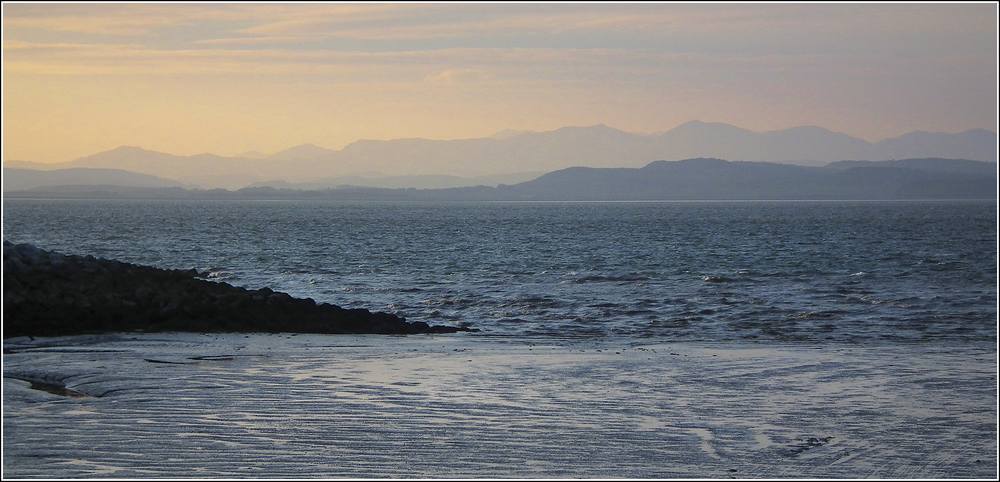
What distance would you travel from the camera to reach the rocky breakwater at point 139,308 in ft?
74.8

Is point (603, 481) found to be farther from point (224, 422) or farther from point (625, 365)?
point (625, 365)

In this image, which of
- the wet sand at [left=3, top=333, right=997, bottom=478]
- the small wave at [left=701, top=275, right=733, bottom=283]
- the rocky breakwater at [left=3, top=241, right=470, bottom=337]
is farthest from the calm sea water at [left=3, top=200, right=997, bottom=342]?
the wet sand at [left=3, top=333, right=997, bottom=478]

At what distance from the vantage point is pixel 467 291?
119 feet

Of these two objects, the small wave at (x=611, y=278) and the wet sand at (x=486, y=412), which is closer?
the wet sand at (x=486, y=412)

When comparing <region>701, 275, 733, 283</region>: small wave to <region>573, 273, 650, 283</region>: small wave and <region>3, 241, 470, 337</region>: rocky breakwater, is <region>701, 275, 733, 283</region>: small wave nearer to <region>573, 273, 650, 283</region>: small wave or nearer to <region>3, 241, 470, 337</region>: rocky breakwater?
<region>573, 273, 650, 283</region>: small wave

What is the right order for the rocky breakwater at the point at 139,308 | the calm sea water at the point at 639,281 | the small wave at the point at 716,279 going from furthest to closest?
the small wave at the point at 716,279
the calm sea water at the point at 639,281
the rocky breakwater at the point at 139,308

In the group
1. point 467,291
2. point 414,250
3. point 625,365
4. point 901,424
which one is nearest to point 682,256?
point 414,250

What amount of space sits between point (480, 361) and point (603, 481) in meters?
8.44

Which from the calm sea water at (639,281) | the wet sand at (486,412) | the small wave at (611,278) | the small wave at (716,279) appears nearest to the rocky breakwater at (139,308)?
the wet sand at (486,412)

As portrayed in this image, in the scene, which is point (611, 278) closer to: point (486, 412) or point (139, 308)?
point (139, 308)

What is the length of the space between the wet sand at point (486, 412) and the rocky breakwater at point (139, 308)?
282 cm

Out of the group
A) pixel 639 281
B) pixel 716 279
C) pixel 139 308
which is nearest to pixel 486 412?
pixel 139 308

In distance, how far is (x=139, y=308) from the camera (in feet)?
78.6

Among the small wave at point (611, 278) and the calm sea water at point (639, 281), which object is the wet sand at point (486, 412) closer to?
the calm sea water at point (639, 281)
